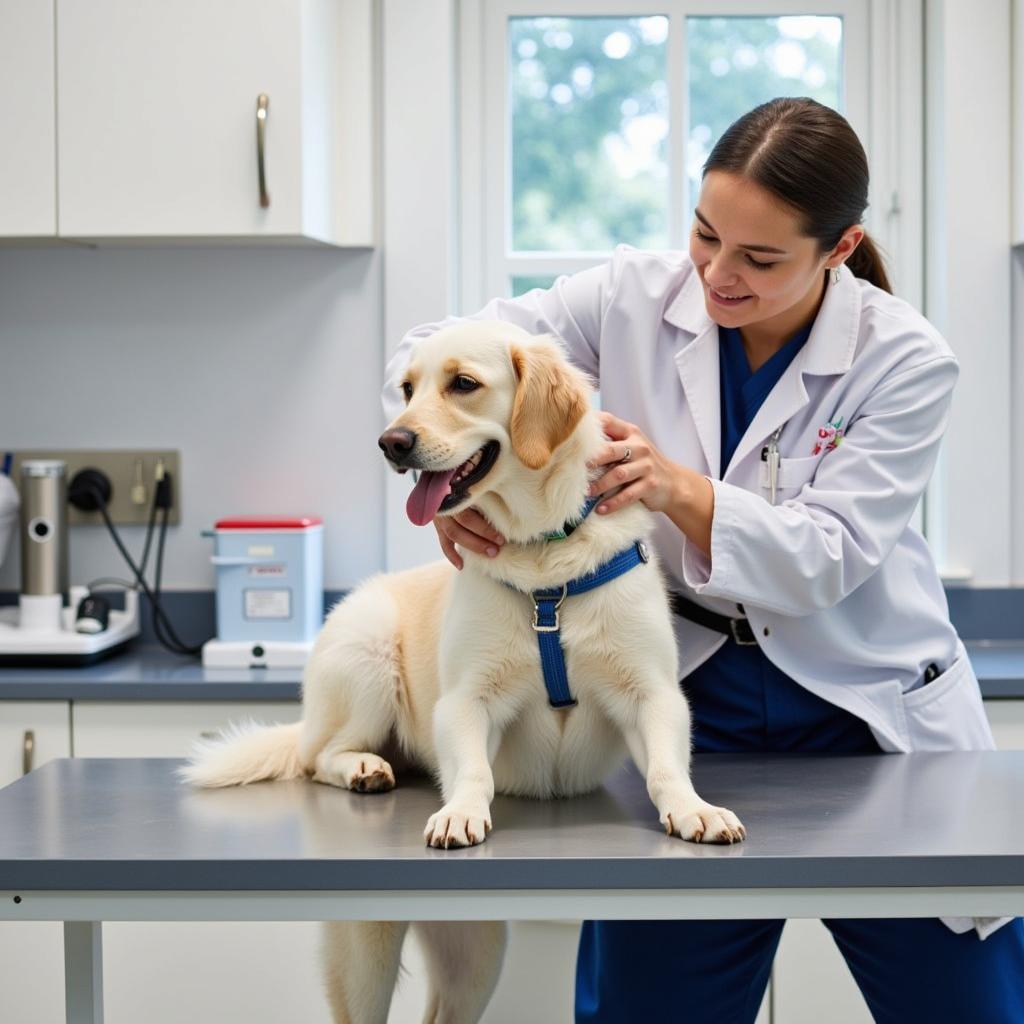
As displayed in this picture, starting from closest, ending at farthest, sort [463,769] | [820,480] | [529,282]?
[463,769] < [820,480] < [529,282]

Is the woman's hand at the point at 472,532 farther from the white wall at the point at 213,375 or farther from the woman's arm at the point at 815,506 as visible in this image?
the white wall at the point at 213,375

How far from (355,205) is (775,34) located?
3.19ft

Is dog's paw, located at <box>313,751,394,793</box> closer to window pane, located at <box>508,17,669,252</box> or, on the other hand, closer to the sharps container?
the sharps container

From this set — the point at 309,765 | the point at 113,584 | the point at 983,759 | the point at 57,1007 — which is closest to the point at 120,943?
the point at 57,1007

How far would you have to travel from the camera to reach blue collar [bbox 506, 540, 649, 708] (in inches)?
51.6

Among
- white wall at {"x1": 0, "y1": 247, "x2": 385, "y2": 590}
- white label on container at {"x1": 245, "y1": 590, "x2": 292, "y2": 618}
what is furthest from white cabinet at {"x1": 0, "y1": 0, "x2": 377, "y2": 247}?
white label on container at {"x1": 245, "y1": 590, "x2": 292, "y2": 618}

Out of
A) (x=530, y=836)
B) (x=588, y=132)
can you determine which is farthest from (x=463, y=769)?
(x=588, y=132)

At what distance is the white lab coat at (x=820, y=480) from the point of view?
1413 mm

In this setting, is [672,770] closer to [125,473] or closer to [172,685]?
[172,685]

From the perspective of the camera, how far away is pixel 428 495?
1.29 meters

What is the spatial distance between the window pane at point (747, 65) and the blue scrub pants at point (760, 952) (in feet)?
4.92

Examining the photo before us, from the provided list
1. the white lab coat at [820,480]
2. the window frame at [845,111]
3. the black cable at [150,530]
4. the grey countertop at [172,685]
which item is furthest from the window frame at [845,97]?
the white lab coat at [820,480]

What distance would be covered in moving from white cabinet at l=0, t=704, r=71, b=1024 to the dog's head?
128cm

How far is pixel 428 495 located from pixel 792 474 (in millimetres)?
477
